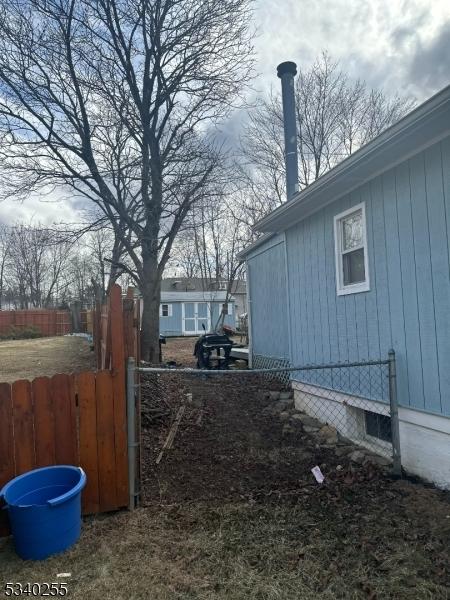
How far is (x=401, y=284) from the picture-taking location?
3959 mm

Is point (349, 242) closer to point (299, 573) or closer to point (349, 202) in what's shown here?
point (349, 202)

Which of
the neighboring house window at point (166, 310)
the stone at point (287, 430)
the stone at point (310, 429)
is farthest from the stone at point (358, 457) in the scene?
the neighboring house window at point (166, 310)

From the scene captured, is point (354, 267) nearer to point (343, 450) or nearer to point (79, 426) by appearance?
point (343, 450)

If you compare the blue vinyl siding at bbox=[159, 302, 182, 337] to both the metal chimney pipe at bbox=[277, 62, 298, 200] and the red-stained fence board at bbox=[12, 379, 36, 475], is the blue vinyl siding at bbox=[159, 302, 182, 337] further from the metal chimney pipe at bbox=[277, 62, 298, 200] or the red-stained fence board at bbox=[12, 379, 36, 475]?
the red-stained fence board at bbox=[12, 379, 36, 475]

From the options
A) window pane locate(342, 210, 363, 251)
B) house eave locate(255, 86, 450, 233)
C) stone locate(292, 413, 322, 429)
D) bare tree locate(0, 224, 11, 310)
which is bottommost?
stone locate(292, 413, 322, 429)

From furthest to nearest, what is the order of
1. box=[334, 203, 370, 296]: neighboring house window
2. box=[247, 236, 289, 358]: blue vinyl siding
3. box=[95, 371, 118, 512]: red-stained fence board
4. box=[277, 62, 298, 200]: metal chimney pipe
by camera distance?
1. box=[277, 62, 298, 200]: metal chimney pipe
2. box=[247, 236, 289, 358]: blue vinyl siding
3. box=[334, 203, 370, 296]: neighboring house window
4. box=[95, 371, 118, 512]: red-stained fence board

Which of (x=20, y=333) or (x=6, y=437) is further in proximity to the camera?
(x=20, y=333)

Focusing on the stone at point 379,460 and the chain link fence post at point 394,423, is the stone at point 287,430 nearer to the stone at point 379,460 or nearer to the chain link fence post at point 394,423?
the stone at point 379,460

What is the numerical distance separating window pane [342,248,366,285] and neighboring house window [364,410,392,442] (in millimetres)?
1554

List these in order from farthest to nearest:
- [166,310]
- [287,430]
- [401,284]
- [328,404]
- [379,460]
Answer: [166,310]
[328,404]
[287,430]
[379,460]
[401,284]

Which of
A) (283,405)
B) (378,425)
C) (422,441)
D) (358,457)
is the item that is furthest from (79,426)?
(283,405)

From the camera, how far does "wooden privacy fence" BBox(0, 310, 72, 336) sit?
1030 inches

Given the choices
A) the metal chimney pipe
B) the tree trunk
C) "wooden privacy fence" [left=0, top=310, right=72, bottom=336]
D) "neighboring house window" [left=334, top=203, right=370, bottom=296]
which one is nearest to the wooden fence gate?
"neighboring house window" [left=334, top=203, right=370, bottom=296]

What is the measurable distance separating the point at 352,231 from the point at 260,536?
344cm
